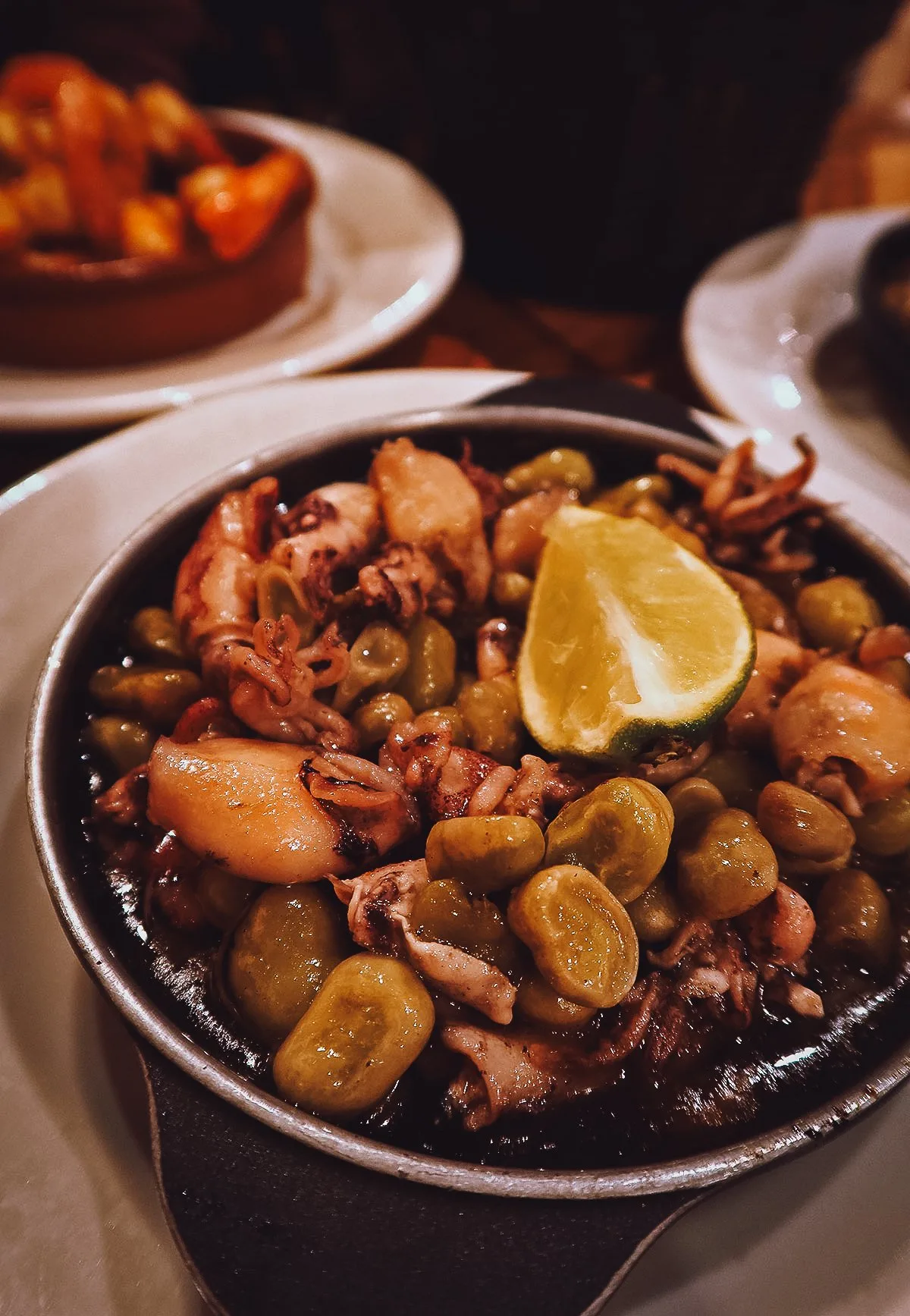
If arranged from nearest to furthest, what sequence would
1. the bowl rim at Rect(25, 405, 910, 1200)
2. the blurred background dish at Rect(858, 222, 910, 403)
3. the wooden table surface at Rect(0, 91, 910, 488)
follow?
1. the bowl rim at Rect(25, 405, 910, 1200)
2. the blurred background dish at Rect(858, 222, 910, 403)
3. the wooden table surface at Rect(0, 91, 910, 488)

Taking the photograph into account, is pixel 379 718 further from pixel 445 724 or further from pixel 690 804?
pixel 690 804

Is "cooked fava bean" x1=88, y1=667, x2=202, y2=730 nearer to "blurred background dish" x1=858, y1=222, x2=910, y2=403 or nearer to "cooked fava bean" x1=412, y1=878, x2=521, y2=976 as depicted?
"cooked fava bean" x1=412, y1=878, x2=521, y2=976

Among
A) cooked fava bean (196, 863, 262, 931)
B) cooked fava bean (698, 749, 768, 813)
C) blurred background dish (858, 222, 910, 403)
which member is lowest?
cooked fava bean (196, 863, 262, 931)

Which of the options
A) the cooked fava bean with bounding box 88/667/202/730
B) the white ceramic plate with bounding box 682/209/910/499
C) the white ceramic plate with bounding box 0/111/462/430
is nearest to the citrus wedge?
the cooked fava bean with bounding box 88/667/202/730

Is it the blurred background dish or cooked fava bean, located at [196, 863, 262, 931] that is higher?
the blurred background dish

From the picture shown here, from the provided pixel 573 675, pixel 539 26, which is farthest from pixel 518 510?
pixel 539 26

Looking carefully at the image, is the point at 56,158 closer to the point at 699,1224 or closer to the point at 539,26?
the point at 539,26

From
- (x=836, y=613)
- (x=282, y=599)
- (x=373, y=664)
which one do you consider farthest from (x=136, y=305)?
(x=836, y=613)
